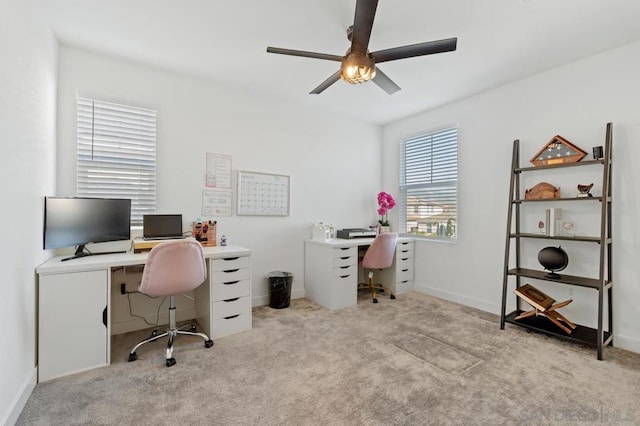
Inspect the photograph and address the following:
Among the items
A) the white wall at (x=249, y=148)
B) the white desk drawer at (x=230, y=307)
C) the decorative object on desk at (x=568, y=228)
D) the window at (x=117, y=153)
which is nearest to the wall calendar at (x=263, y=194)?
the white wall at (x=249, y=148)

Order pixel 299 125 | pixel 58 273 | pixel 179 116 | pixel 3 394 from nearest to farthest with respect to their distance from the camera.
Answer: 1. pixel 3 394
2. pixel 58 273
3. pixel 179 116
4. pixel 299 125

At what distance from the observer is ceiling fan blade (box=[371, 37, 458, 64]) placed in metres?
1.83

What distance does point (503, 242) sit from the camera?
3227 mm

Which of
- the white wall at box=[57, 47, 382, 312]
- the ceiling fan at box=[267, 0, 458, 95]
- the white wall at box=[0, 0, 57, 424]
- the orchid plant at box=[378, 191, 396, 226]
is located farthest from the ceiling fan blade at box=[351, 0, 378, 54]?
the orchid plant at box=[378, 191, 396, 226]

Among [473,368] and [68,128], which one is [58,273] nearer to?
[68,128]

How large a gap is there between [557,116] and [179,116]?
3.79 metres

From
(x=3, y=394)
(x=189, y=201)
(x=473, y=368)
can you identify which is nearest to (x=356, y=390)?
(x=473, y=368)

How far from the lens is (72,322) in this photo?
78.7 inches

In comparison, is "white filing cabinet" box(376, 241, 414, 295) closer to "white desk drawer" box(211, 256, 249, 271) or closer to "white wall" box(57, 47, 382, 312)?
"white wall" box(57, 47, 382, 312)

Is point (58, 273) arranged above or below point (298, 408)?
above

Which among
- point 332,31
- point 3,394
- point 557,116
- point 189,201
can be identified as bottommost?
point 3,394

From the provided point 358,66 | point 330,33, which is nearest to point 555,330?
point 358,66

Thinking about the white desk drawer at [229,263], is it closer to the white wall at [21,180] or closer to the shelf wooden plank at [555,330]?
the white wall at [21,180]

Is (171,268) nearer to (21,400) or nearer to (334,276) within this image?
(21,400)
